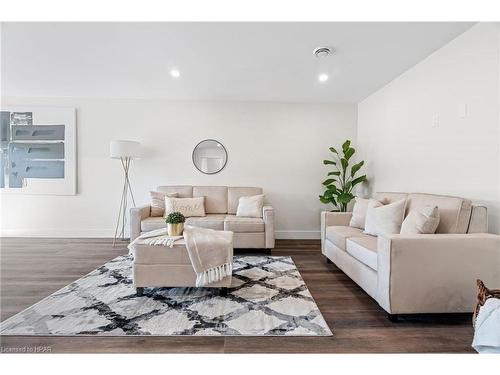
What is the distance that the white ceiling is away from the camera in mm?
2361

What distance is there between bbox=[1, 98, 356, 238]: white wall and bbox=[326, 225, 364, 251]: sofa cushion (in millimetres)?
1454

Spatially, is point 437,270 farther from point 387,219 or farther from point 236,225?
point 236,225

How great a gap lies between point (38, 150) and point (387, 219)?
5.49 metres

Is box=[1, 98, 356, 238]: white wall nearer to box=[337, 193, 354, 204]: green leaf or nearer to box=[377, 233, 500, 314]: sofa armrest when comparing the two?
box=[337, 193, 354, 204]: green leaf

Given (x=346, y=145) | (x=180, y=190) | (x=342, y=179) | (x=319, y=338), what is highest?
(x=346, y=145)

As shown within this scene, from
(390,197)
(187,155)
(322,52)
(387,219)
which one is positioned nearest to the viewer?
(387,219)

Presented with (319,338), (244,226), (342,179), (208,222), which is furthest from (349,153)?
(319,338)

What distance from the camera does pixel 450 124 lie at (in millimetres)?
2408

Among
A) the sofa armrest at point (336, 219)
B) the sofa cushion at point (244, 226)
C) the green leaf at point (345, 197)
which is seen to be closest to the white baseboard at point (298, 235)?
the green leaf at point (345, 197)

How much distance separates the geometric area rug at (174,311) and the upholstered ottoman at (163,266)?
15cm

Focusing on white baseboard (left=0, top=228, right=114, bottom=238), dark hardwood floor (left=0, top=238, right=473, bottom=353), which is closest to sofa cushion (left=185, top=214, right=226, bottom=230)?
dark hardwood floor (left=0, top=238, right=473, bottom=353)

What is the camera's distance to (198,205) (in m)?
3.92

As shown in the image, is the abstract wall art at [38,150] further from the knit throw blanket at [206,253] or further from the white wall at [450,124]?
the white wall at [450,124]

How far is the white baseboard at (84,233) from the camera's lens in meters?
4.38
